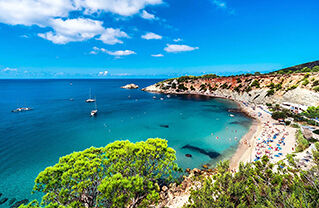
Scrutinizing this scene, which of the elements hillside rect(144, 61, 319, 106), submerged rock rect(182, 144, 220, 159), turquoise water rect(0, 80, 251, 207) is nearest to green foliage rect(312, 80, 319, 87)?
hillside rect(144, 61, 319, 106)

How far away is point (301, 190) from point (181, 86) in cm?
14733

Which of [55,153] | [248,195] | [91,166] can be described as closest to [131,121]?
[55,153]

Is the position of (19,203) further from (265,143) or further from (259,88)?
(259,88)

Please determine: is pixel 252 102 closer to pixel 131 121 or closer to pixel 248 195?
pixel 131 121

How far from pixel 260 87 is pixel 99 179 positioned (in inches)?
4314

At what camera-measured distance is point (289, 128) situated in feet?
153

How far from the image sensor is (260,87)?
9406cm

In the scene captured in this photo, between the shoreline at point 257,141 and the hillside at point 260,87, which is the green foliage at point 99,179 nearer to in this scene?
the shoreline at point 257,141

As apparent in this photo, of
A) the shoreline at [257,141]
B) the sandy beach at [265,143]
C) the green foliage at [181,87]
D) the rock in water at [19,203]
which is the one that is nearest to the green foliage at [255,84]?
the shoreline at [257,141]

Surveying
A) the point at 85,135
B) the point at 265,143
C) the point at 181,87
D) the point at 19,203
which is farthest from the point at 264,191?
the point at 181,87

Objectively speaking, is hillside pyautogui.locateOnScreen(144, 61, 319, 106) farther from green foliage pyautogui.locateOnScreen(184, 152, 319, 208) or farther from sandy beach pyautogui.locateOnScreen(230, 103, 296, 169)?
green foliage pyautogui.locateOnScreen(184, 152, 319, 208)

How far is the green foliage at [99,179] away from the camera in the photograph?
14.6 metres

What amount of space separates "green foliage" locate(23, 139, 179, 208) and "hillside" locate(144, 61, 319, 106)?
76.1 m

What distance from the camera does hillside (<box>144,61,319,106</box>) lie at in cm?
6588
